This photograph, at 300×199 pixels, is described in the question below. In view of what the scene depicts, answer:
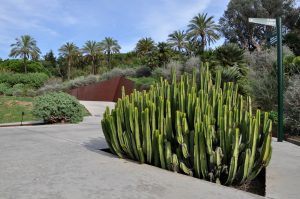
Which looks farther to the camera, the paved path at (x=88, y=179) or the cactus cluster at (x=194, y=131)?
the cactus cluster at (x=194, y=131)

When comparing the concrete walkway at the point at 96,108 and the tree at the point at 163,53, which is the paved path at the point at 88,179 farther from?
the tree at the point at 163,53

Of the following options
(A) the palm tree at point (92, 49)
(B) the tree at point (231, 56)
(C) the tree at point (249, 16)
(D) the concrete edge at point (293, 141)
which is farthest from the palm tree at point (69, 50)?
(D) the concrete edge at point (293, 141)

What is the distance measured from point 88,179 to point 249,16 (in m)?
47.6

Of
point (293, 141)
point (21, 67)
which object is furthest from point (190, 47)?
point (21, 67)

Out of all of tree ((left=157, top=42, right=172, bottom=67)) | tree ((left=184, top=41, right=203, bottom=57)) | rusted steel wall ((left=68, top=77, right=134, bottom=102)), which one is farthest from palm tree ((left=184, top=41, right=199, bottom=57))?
rusted steel wall ((left=68, top=77, right=134, bottom=102))

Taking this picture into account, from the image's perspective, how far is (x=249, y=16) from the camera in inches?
1923

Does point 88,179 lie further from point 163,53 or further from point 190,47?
point 190,47

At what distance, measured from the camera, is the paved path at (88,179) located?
460 cm

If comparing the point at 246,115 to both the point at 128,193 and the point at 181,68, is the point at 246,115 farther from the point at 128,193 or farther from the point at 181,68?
the point at 181,68

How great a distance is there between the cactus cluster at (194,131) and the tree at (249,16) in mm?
41981

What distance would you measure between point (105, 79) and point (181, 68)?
483 inches

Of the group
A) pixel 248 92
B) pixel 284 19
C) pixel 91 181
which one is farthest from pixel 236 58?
pixel 284 19

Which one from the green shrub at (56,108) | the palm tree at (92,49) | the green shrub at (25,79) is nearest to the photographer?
the green shrub at (56,108)

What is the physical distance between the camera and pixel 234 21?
1970 inches
